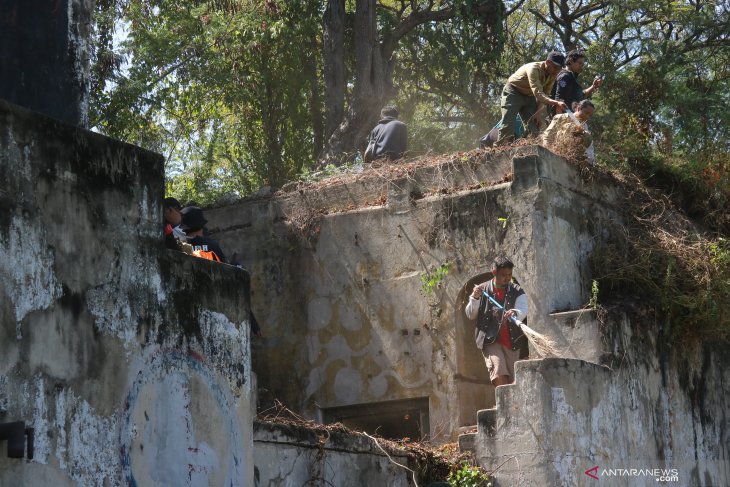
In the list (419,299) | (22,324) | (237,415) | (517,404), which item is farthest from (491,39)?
(22,324)

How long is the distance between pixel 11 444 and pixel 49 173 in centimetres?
154

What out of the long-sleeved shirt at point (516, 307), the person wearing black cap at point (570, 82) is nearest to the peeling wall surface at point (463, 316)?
the long-sleeved shirt at point (516, 307)

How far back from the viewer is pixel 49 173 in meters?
7.12

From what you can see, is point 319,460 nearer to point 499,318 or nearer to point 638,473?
point 499,318

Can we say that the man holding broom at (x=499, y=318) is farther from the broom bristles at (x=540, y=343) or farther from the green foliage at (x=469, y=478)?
the green foliage at (x=469, y=478)

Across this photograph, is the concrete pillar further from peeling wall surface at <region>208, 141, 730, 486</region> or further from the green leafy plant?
the green leafy plant

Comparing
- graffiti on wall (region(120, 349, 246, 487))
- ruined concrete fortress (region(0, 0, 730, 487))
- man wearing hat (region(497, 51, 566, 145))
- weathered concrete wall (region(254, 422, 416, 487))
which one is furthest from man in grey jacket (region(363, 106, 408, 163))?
graffiti on wall (region(120, 349, 246, 487))

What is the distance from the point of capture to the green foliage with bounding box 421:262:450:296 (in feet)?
45.9

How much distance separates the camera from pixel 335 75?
18.9 m

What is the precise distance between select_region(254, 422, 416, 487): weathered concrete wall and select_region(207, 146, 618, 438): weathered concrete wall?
77.2 inches

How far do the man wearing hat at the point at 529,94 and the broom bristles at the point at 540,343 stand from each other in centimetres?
248

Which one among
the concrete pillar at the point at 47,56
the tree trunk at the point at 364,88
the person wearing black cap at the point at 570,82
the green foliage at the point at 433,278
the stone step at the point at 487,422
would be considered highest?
the tree trunk at the point at 364,88

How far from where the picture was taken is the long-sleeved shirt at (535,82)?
14.7 m

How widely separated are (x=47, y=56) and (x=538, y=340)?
6518 millimetres
